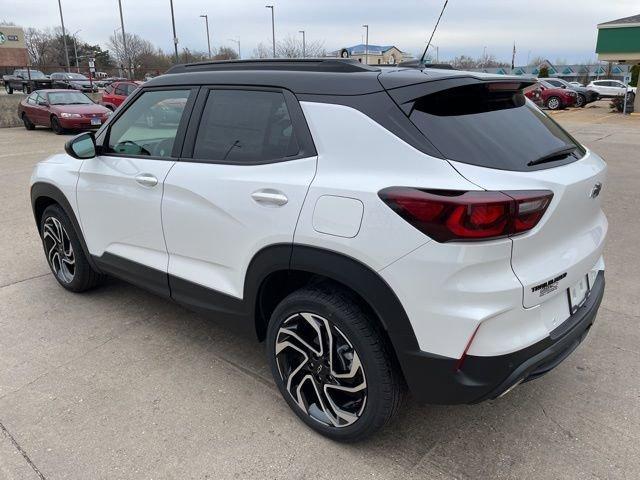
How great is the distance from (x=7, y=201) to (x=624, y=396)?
26.1 feet

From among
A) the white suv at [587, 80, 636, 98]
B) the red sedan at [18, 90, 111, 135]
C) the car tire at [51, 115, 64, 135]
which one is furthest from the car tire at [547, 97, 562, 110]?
the car tire at [51, 115, 64, 135]

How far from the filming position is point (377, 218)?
208cm

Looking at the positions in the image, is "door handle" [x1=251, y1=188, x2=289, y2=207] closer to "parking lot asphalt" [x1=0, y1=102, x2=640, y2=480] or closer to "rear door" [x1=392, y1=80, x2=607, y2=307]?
"rear door" [x1=392, y1=80, x2=607, y2=307]

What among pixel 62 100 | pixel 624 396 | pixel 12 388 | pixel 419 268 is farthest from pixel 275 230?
pixel 62 100

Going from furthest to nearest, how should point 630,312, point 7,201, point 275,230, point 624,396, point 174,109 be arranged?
point 7,201 → point 630,312 → point 174,109 → point 624,396 → point 275,230

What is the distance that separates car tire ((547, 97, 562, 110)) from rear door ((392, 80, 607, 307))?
30.0m

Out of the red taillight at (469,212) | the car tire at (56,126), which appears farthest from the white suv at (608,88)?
the red taillight at (469,212)

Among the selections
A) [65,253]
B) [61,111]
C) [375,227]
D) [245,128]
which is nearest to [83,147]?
[65,253]

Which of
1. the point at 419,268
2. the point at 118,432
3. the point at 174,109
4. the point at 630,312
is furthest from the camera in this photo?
the point at 630,312

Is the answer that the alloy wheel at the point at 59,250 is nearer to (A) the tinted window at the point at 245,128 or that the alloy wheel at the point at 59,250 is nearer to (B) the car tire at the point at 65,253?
(B) the car tire at the point at 65,253

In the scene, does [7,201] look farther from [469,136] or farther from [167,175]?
[469,136]

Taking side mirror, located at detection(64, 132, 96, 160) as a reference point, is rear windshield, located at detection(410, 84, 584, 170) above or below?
above

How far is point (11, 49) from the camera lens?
55.6 m

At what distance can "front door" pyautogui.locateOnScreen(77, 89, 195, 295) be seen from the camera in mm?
3127
